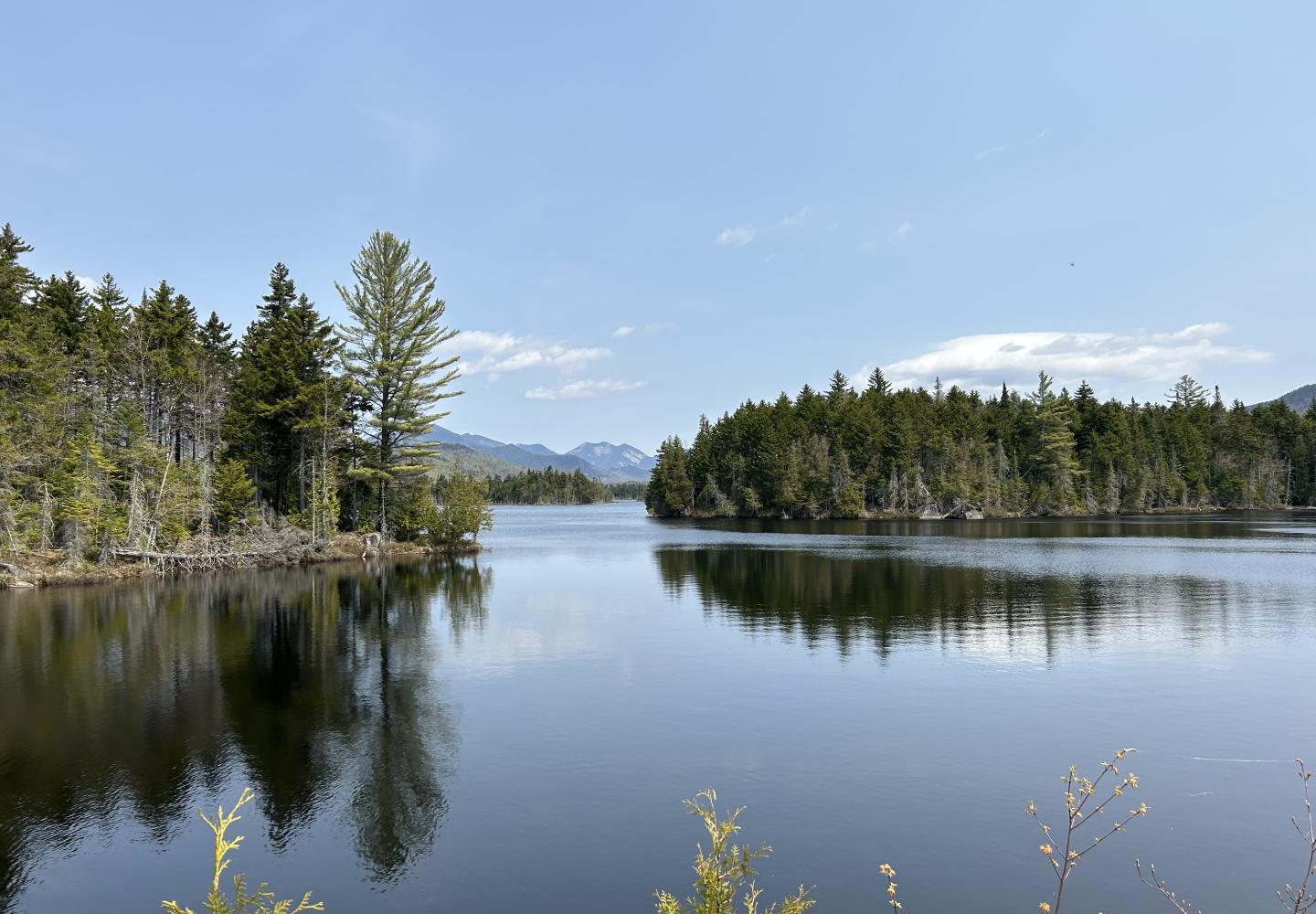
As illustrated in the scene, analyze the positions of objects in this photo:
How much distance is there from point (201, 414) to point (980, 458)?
3572 inches

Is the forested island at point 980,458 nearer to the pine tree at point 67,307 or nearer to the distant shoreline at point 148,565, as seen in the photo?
the distant shoreline at point 148,565

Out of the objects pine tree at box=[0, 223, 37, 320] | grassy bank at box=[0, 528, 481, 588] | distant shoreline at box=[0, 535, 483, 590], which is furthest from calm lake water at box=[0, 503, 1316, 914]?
pine tree at box=[0, 223, 37, 320]

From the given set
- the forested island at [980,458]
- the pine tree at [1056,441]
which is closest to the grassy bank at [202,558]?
the forested island at [980,458]

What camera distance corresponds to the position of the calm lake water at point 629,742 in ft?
28.3

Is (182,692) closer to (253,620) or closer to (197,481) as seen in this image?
(253,620)

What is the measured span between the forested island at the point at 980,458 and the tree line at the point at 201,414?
61229 millimetres

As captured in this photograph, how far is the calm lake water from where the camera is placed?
8641 mm

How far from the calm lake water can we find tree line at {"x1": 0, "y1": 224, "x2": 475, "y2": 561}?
8.32m

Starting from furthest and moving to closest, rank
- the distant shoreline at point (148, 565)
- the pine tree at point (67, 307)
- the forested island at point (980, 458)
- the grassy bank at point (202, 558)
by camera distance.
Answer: the forested island at point (980, 458) < the pine tree at point (67, 307) < the grassy bank at point (202, 558) < the distant shoreline at point (148, 565)

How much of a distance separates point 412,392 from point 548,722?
40.0 metres

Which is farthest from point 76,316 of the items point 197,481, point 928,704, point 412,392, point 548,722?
point 928,704

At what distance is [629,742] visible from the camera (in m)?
12.9

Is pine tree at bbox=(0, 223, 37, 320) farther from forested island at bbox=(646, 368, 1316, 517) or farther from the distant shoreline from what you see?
forested island at bbox=(646, 368, 1316, 517)

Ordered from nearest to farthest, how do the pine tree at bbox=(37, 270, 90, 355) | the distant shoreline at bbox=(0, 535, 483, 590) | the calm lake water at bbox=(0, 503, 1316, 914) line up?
the calm lake water at bbox=(0, 503, 1316, 914)
the distant shoreline at bbox=(0, 535, 483, 590)
the pine tree at bbox=(37, 270, 90, 355)
